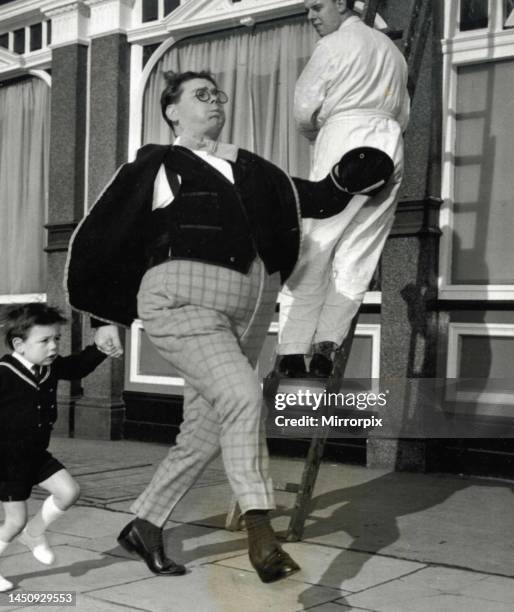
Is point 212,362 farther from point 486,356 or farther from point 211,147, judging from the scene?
point 486,356

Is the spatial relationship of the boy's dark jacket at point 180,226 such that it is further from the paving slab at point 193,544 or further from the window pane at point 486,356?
the window pane at point 486,356

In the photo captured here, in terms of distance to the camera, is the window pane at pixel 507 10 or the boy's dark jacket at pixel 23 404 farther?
the window pane at pixel 507 10

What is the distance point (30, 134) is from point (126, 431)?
326cm

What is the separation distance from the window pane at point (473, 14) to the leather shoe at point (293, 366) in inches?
144

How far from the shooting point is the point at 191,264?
3734 mm

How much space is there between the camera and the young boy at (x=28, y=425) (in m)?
4.00

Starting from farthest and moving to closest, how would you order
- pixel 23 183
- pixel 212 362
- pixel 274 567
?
pixel 23 183
pixel 212 362
pixel 274 567

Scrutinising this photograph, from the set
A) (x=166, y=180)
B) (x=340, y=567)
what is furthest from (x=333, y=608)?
(x=166, y=180)

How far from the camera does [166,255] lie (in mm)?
3793

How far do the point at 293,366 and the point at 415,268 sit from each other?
281 centimetres

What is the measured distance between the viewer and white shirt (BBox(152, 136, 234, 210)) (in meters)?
3.82

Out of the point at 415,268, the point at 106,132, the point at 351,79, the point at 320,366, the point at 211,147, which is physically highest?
the point at 106,132

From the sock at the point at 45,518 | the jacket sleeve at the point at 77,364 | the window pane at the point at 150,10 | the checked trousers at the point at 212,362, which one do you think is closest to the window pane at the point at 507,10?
the window pane at the point at 150,10

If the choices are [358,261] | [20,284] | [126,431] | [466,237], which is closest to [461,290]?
[466,237]
